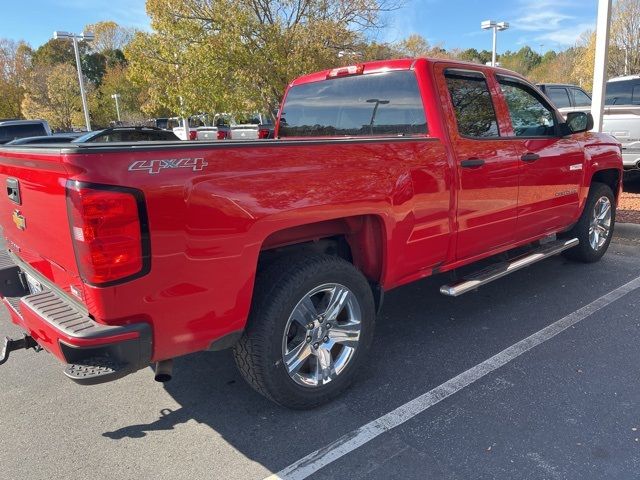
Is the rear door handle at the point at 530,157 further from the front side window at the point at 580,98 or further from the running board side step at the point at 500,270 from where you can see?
the front side window at the point at 580,98

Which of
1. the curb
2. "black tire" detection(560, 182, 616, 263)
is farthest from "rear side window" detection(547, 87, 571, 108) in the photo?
"black tire" detection(560, 182, 616, 263)

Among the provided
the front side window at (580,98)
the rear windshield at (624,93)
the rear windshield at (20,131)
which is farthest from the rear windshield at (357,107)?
the rear windshield at (20,131)

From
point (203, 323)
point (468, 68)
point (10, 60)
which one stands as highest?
point (10, 60)

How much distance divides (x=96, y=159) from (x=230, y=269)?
2.56ft

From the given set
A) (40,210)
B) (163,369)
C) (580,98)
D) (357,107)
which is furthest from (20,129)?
(580,98)

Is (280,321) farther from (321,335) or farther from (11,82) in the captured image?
(11,82)

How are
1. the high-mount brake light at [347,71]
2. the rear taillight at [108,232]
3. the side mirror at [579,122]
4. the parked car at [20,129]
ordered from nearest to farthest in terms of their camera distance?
the rear taillight at [108,232] < the high-mount brake light at [347,71] < the side mirror at [579,122] < the parked car at [20,129]

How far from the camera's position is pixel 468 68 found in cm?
395

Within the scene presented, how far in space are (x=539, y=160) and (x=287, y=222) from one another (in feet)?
8.96

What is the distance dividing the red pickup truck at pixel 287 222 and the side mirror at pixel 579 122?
0.03 meters

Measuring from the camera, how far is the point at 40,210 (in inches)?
98.4

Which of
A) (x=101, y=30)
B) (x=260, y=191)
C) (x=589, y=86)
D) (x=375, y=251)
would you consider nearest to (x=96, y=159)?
(x=260, y=191)

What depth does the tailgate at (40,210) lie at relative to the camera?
2.25 m

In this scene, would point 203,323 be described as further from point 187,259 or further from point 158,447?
point 158,447
